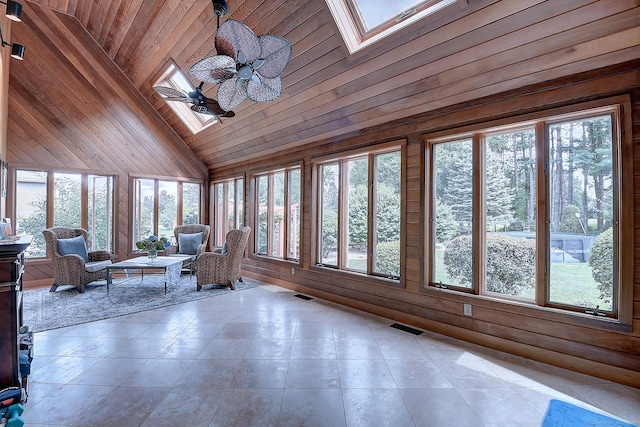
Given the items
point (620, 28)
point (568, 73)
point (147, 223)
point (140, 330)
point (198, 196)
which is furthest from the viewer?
point (198, 196)

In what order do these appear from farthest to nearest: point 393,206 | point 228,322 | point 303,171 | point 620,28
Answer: point 303,171 → point 393,206 → point 228,322 → point 620,28

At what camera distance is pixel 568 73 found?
8.21 feet

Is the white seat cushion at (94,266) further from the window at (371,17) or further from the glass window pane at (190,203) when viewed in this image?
the window at (371,17)

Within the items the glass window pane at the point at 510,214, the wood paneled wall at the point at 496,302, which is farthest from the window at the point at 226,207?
the glass window pane at the point at 510,214

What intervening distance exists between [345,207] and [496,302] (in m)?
2.39

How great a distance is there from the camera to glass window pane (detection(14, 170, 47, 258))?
5.35 metres

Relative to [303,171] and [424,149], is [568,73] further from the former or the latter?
[303,171]

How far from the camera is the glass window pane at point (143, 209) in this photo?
6613 millimetres

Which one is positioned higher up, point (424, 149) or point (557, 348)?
point (424, 149)

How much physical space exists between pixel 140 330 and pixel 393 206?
3.45 metres

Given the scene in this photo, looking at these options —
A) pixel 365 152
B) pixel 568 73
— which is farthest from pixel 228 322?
pixel 568 73

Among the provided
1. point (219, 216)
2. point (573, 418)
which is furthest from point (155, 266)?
point (573, 418)

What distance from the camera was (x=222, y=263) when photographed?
523 centimetres

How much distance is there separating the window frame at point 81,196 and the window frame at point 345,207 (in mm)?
4532
